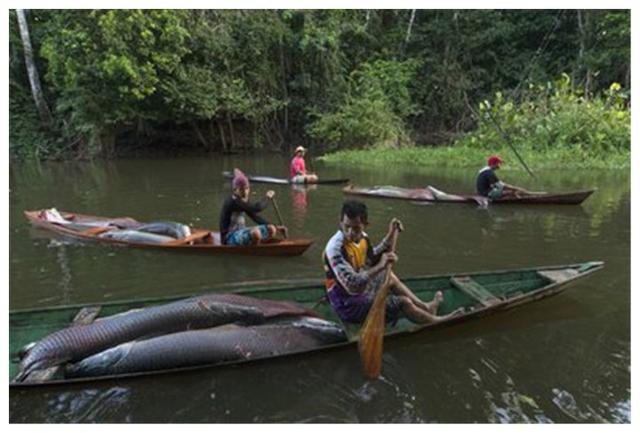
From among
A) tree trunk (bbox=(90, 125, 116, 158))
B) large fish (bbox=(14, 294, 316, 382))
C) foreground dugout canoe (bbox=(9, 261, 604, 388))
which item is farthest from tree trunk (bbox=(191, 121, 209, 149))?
large fish (bbox=(14, 294, 316, 382))

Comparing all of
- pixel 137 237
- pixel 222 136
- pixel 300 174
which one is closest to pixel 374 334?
pixel 137 237

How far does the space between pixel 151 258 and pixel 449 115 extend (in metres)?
21.9

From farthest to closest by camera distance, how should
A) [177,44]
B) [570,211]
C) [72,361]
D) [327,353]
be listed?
[177,44] → [570,211] → [327,353] → [72,361]

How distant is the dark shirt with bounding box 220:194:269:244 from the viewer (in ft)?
26.5

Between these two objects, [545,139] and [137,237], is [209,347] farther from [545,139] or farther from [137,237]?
[545,139]

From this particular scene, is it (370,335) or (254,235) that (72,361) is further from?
(254,235)

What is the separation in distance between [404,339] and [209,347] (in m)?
1.81

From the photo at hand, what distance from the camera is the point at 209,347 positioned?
483 centimetres

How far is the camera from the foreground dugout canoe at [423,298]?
5.19m

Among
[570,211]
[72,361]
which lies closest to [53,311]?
[72,361]

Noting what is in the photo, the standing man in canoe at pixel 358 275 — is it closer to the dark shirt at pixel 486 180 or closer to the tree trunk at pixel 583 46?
the dark shirt at pixel 486 180

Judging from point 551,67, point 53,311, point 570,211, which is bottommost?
point 570,211

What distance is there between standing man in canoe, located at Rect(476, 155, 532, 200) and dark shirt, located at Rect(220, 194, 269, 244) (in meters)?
5.65

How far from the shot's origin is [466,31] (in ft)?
91.1
